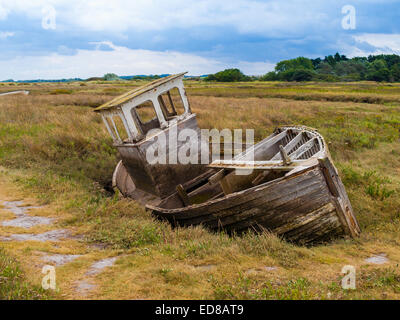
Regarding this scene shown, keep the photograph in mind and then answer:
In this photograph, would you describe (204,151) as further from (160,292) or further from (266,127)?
(266,127)

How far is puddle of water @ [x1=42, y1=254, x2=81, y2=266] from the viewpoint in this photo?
5.05 metres

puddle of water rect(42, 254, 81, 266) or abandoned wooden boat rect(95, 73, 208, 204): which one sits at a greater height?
abandoned wooden boat rect(95, 73, 208, 204)

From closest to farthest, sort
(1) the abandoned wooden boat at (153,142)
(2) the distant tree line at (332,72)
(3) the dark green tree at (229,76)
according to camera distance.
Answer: (1) the abandoned wooden boat at (153,142) < (2) the distant tree line at (332,72) < (3) the dark green tree at (229,76)

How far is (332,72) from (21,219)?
99260 millimetres

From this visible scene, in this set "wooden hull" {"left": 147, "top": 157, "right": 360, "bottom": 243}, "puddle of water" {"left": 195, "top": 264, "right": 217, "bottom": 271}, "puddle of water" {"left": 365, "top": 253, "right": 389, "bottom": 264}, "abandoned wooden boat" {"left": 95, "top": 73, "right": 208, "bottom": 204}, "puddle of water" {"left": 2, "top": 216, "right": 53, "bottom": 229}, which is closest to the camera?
"puddle of water" {"left": 195, "top": 264, "right": 217, "bottom": 271}

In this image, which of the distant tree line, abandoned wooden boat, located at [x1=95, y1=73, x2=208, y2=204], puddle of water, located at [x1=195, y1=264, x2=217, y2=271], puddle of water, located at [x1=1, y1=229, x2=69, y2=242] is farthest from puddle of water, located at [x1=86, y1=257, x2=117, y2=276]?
the distant tree line

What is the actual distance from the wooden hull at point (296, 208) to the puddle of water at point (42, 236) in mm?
2871

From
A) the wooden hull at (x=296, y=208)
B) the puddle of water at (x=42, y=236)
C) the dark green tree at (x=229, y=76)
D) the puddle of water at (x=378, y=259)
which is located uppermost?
the dark green tree at (x=229, y=76)

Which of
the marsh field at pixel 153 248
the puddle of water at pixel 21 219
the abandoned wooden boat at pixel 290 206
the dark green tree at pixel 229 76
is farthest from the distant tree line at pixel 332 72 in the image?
the puddle of water at pixel 21 219

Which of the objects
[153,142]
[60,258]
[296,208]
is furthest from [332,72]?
[60,258]

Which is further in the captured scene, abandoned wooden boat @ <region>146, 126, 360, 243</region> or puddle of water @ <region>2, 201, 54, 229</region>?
puddle of water @ <region>2, 201, 54, 229</region>

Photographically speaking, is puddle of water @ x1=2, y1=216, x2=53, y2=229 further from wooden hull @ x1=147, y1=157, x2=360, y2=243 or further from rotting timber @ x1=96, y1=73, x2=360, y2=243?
wooden hull @ x1=147, y1=157, x2=360, y2=243

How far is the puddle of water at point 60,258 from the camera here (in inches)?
199

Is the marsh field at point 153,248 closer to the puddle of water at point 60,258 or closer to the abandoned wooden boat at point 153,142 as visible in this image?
the puddle of water at point 60,258
